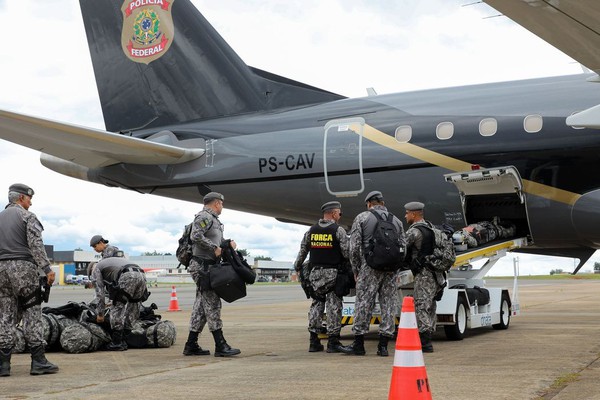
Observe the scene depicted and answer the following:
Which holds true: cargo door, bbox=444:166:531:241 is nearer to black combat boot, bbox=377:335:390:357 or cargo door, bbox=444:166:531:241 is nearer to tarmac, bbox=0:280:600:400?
tarmac, bbox=0:280:600:400

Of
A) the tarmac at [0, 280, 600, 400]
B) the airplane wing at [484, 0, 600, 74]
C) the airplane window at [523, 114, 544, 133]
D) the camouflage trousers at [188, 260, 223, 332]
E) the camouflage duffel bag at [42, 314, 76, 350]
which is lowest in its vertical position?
the tarmac at [0, 280, 600, 400]

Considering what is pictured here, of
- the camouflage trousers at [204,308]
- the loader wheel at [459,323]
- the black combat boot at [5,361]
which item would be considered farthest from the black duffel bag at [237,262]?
the loader wheel at [459,323]

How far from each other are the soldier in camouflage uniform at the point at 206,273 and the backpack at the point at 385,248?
167cm

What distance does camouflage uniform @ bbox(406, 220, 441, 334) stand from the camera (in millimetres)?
9062

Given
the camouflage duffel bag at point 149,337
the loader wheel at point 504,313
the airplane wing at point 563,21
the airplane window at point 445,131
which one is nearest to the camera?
the airplane wing at point 563,21

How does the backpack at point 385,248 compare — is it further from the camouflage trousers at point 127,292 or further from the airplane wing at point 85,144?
the airplane wing at point 85,144

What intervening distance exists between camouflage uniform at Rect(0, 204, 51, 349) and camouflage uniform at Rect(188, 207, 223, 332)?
72.6 inches

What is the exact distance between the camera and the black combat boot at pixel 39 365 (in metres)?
7.42

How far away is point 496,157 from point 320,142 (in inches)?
Result: 123

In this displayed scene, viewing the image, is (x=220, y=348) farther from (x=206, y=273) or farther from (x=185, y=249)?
(x=185, y=249)

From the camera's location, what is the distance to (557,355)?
813 centimetres

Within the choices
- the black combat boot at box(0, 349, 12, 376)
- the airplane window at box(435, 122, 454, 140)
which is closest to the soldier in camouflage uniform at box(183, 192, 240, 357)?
the black combat boot at box(0, 349, 12, 376)

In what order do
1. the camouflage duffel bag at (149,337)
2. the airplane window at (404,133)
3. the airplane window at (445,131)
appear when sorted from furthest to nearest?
the airplane window at (404,133)
the airplane window at (445,131)
the camouflage duffel bag at (149,337)

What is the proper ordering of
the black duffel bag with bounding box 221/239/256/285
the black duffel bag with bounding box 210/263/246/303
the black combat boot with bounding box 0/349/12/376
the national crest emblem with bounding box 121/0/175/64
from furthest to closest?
the national crest emblem with bounding box 121/0/175/64, the black duffel bag with bounding box 221/239/256/285, the black duffel bag with bounding box 210/263/246/303, the black combat boot with bounding box 0/349/12/376
